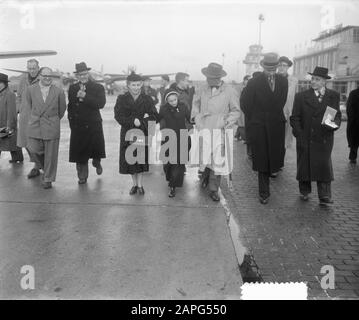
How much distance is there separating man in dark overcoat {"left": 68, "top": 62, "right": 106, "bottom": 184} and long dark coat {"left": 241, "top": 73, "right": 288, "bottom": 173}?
7.88 feet

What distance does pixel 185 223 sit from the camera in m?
5.22

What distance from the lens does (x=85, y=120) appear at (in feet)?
23.4

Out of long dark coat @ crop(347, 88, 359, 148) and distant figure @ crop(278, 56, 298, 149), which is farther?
long dark coat @ crop(347, 88, 359, 148)

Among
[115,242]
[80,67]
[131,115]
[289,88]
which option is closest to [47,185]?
[131,115]

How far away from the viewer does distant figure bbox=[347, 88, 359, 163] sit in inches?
387

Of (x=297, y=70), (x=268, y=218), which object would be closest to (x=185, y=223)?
(x=268, y=218)

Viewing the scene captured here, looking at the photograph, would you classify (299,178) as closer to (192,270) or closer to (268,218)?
(268,218)

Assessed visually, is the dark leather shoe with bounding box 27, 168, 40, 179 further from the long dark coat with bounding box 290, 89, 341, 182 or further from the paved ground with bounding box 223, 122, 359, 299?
the long dark coat with bounding box 290, 89, 341, 182

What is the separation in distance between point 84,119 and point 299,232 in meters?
3.88

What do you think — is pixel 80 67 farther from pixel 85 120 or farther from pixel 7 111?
pixel 7 111

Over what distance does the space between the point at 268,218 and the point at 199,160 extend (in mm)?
1494

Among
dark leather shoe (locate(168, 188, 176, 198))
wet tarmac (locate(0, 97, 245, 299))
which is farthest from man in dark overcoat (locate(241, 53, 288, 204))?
dark leather shoe (locate(168, 188, 176, 198))

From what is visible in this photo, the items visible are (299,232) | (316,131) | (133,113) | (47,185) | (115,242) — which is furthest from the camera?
(47,185)

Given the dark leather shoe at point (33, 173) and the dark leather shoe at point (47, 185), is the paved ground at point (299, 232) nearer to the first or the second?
the dark leather shoe at point (47, 185)
